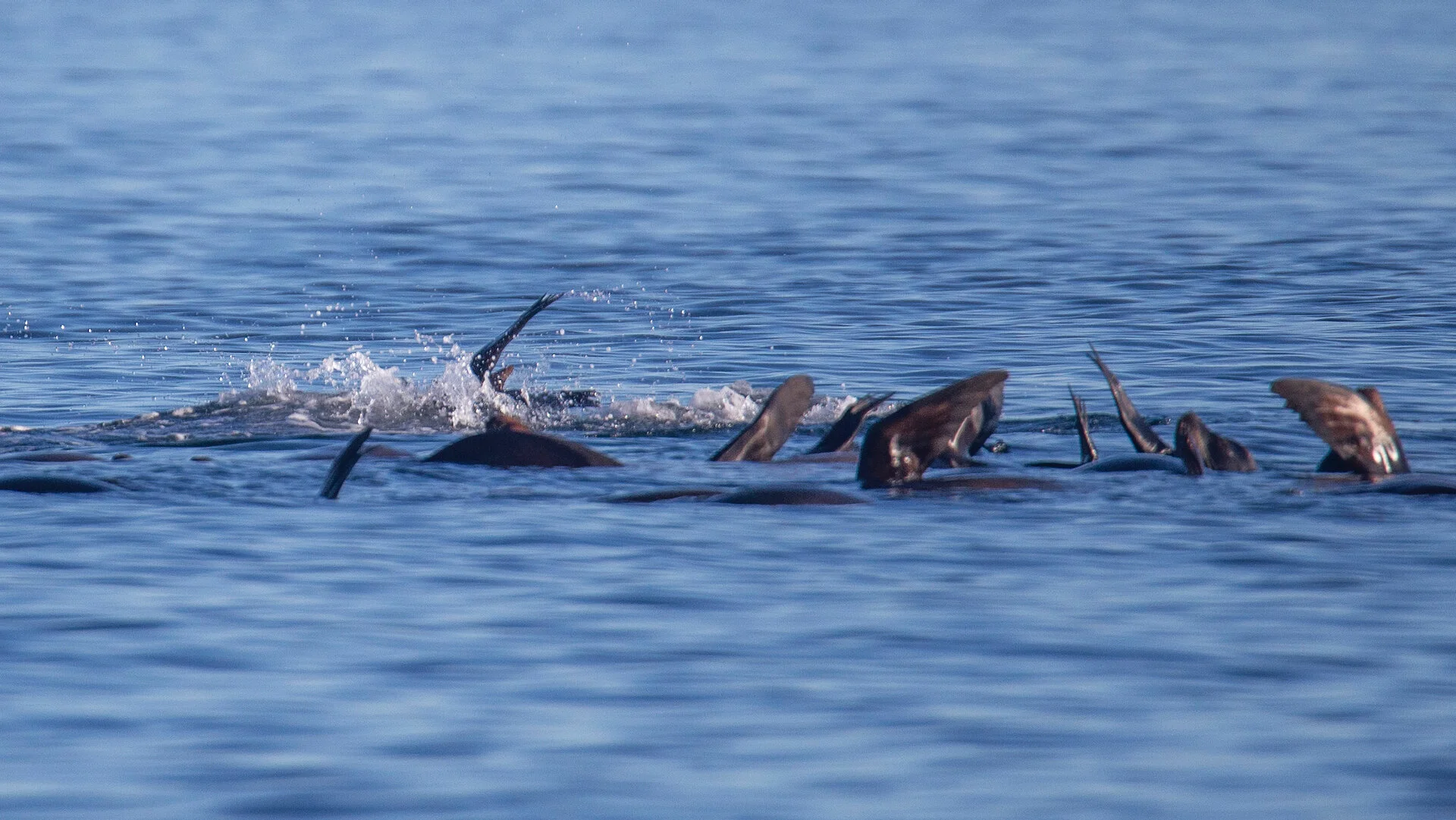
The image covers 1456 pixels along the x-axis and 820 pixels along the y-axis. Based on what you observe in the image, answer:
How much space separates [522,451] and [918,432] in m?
1.69

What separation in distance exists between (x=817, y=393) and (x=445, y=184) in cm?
1225

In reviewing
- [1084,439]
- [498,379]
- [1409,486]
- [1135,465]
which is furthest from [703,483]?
[1409,486]

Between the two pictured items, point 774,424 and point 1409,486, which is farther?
point 774,424

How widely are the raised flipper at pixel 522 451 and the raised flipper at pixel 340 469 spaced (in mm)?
659

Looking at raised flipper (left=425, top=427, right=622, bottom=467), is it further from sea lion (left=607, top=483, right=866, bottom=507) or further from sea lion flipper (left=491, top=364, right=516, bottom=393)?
sea lion flipper (left=491, top=364, right=516, bottom=393)

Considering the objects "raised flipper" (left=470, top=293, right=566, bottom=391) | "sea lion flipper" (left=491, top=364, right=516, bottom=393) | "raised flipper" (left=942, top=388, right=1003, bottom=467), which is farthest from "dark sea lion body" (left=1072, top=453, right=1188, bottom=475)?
"sea lion flipper" (left=491, top=364, right=516, bottom=393)

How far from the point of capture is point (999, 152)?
2617 cm

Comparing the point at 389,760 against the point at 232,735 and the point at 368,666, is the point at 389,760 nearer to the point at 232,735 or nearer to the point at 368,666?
the point at 232,735

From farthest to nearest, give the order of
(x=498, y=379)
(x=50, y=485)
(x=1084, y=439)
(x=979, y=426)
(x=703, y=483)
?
1. (x=498, y=379)
2. (x=979, y=426)
3. (x=1084, y=439)
4. (x=703, y=483)
5. (x=50, y=485)

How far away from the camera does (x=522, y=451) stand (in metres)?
9.26

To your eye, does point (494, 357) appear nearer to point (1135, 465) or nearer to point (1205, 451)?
point (1135, 465)

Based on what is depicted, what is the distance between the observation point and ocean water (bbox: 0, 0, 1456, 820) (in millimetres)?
5562

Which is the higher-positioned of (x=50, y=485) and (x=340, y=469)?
(x=340, y=469)

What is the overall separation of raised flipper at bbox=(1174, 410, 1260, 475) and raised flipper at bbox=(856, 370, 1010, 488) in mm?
752
